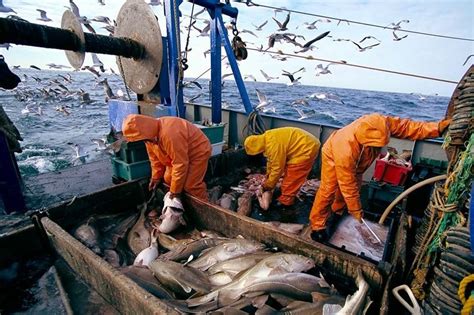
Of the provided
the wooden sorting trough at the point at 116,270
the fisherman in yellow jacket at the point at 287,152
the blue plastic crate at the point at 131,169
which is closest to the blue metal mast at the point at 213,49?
the blue plastic crate at the point at 131,169

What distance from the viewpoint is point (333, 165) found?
3.52 meters

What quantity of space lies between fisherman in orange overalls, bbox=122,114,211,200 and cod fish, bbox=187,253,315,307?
5.56ft

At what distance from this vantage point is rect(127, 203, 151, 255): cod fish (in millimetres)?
3249

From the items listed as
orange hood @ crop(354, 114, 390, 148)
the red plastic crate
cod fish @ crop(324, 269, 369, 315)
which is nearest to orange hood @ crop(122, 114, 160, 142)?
orange hood @ crop(354, 114, 390, 148)

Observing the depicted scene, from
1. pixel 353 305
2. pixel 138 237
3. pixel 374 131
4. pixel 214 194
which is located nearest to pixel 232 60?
pixel 214 194

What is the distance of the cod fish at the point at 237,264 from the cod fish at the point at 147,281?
17.4 inches

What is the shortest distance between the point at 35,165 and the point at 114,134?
5359mm

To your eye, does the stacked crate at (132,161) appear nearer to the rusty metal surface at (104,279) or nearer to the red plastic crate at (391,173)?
the rusty metal surface at (104,279)

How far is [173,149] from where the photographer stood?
11.7ft

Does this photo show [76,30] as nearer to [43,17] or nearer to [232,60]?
[232,60]

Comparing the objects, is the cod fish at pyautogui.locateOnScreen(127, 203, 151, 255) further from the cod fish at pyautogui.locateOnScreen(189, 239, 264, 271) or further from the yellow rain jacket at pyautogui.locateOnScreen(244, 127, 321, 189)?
the yellow rain jacket at pyautogui.locateOnScreen(244, 127, 321, 189)

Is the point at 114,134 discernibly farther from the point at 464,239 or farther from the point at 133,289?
the point at 464,239

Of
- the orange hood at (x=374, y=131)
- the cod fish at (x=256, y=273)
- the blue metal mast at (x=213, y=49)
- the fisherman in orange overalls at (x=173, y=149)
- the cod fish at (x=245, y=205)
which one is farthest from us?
the blue metal mast at (x=213, y=49)

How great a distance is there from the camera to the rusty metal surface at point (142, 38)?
17.5 ft
